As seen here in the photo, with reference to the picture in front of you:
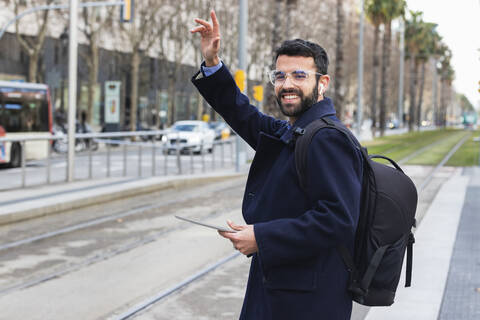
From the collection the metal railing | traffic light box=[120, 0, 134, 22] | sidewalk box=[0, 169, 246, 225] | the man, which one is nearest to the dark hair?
the man

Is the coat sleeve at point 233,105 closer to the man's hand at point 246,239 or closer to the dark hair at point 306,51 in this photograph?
the dark hair at point 306,51

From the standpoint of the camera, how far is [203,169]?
19.1 m

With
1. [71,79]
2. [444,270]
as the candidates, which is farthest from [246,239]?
[71,79]

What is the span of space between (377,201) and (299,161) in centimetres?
33

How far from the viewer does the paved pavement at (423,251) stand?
599cm

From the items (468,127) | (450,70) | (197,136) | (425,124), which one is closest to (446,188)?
(197,136)

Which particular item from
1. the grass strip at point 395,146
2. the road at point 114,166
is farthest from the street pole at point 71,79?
the grass strip at point 395,146

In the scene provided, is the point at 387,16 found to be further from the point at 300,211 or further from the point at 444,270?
the point at 300,211

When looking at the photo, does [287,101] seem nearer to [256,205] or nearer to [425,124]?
[256,205]

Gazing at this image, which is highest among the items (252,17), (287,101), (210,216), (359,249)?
(252,17)

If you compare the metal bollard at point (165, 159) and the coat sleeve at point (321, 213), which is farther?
the metal bollard at point (165, 159)

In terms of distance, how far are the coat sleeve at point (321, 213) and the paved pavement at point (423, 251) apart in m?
3.48

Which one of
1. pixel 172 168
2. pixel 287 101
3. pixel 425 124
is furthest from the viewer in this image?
pixel 425 124

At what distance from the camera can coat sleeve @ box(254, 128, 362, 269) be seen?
242cm
